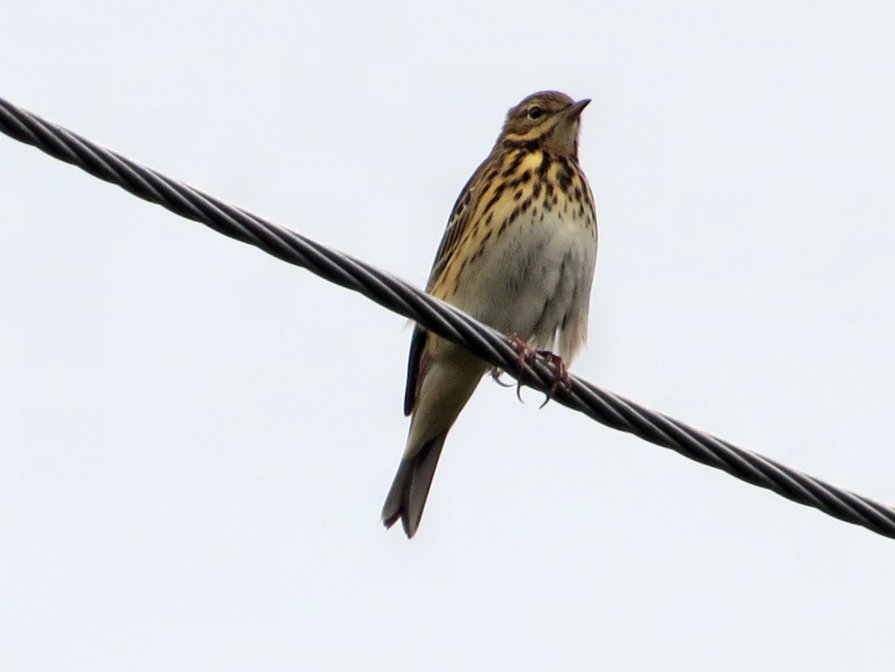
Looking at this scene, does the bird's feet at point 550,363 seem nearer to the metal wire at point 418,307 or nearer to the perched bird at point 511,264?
the metal wire at point 418,307

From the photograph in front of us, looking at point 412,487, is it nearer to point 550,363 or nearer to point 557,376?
point 550,363

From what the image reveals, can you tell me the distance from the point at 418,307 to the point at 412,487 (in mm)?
4430

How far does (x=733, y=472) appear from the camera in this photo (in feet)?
18.6

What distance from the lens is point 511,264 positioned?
28.3 feet

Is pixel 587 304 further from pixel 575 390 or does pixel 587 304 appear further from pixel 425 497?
pixel 575 390

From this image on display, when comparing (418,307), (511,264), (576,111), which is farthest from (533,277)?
(418,307)

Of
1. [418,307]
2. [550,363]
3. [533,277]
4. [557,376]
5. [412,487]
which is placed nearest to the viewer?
[418,307]

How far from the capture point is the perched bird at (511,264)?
28.5ft

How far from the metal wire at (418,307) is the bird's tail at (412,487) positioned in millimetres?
3557

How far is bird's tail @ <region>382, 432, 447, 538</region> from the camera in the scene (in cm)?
980

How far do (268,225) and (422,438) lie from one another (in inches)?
188

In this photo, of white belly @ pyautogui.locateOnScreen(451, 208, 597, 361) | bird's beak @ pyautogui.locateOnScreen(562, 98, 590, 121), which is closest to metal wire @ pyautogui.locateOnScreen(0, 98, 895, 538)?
white belly @ pyautogui.locateOnScreen(451, 208, 597, 361)

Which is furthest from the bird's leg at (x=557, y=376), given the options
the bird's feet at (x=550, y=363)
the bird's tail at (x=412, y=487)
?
the bird's tail at (x=412, y=487)

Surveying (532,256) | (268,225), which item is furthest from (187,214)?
(532,256)
